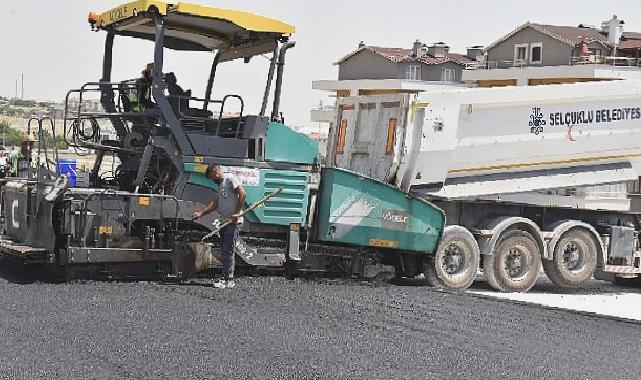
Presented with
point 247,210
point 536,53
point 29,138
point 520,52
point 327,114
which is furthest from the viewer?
point 520,52

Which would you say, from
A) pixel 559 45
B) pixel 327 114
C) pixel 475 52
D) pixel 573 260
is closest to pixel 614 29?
pixel 559 45

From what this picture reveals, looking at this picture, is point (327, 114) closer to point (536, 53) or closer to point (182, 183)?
point (182, 183)

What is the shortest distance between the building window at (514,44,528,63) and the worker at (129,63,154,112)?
4533 cm

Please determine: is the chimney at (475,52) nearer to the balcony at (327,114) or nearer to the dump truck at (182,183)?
the balcony at (327,114)

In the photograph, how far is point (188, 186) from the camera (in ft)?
33.3

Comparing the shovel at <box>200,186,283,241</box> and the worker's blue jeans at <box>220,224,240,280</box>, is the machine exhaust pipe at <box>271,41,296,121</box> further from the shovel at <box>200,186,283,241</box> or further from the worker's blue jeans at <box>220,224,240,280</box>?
the worker's blue jeans at <box>220,224,240,280</box>

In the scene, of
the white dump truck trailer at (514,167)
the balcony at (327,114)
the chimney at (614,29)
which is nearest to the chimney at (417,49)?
the chimney at (614,29)

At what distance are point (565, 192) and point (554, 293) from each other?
4.21 feet

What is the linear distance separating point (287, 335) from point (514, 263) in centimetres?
536

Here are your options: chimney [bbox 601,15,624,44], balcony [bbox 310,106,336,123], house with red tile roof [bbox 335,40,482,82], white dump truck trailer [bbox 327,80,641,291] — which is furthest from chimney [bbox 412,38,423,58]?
white dump truck trailer [bbox 327,80,641,291]

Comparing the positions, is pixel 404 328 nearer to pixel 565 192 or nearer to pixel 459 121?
pixel 459 121

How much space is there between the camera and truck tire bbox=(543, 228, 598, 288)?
1234 cm

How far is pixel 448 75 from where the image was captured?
6322 centimetres

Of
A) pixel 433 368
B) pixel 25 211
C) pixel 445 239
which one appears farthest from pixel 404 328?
pixel 25 211
